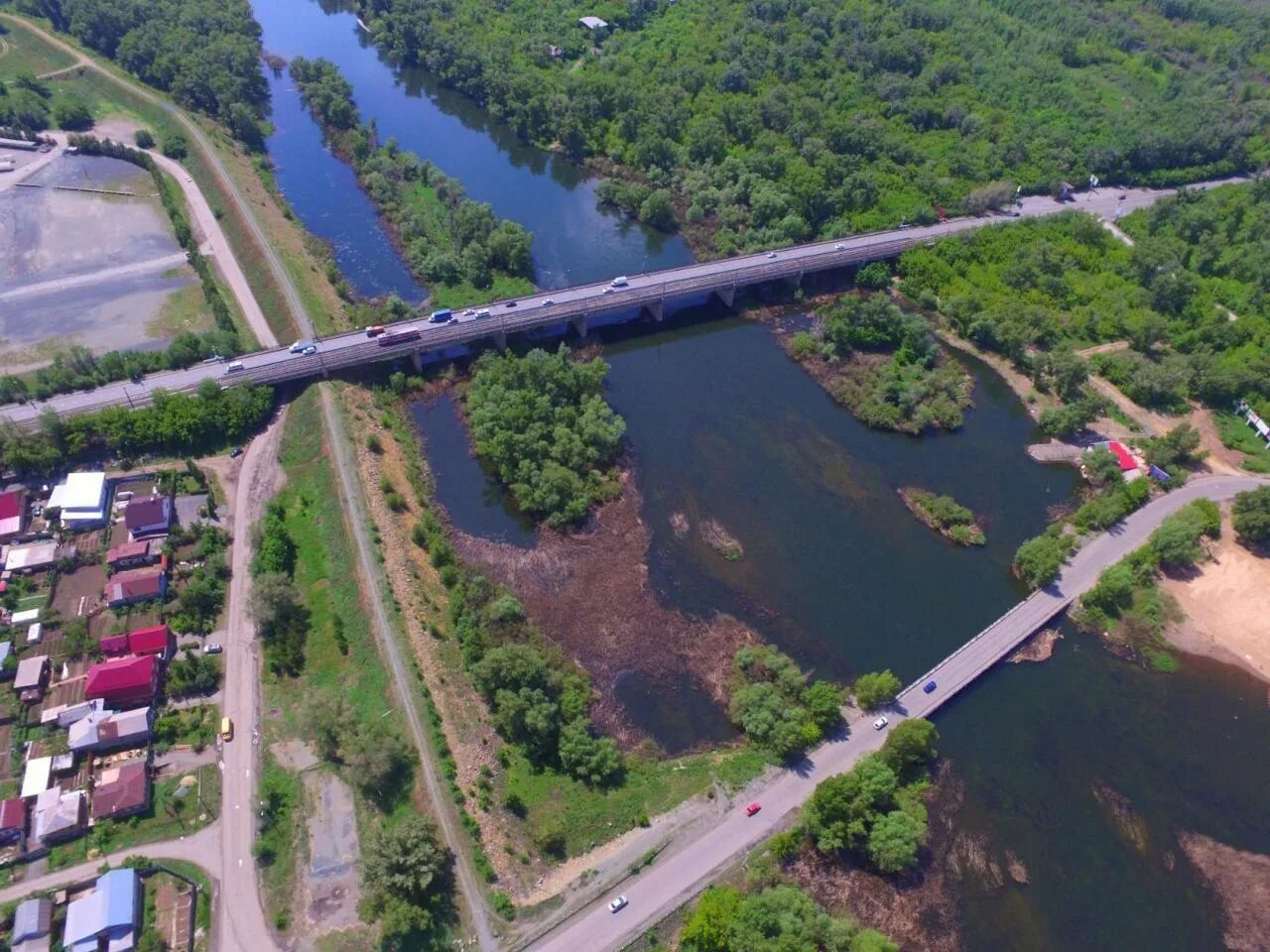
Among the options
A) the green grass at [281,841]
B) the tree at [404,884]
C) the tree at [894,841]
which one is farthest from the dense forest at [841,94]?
the tree at [404,884]

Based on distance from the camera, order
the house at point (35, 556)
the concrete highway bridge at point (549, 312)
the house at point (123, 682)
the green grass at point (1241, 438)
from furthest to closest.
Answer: the green grass at point (1241, 438), the concrete highway bridge at point (549, 312), the house at point (35, 556), the house at point (123, 682)

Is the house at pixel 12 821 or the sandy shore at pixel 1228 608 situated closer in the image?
the house at pixel 12 821

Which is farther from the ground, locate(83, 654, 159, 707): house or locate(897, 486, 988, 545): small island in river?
locate(897, 486, 988, 545): small island in river

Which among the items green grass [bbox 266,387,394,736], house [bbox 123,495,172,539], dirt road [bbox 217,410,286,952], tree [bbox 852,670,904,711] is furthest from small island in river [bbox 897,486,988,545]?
house [bbox 123,495,172,539]

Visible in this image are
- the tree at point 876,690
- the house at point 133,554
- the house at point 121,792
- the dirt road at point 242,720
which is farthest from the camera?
the house at point 133,554

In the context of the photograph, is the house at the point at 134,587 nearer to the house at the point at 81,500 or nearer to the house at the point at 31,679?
the house at the point at 31,679

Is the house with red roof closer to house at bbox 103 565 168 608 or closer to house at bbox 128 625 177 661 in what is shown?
house at bbox 103 565 168 608

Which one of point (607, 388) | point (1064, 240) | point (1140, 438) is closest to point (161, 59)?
point (607, 388)

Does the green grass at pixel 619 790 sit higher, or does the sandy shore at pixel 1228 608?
the sandy shore at pixel 1228 608
